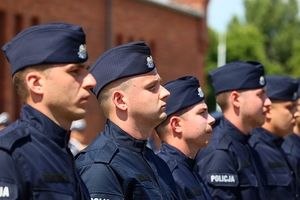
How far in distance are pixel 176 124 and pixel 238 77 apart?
1.50m

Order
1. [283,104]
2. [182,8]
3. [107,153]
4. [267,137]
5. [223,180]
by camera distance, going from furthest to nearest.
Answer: [182,8] < [283,104] < [267,137] < [223,180] < [107,153]

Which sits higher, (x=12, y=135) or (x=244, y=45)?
(x=12, y=135)

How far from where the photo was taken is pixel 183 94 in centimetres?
653

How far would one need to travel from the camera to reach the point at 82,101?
4.22 meters

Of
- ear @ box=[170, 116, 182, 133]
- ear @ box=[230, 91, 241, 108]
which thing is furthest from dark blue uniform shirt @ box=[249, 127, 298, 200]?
ear @ box=[170, 116, 182, 133]

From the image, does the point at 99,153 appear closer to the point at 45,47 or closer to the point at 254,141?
the point at 45,47

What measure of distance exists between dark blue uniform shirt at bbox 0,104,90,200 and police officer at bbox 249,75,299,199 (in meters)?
3.90

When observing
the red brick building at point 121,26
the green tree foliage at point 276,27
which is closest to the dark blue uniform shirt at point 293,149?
the red brick building at point 121,26

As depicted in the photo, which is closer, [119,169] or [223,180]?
[119,169]

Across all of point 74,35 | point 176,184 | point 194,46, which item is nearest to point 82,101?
point 74,35

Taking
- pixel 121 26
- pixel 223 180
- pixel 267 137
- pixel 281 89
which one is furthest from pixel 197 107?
pixel 121 26

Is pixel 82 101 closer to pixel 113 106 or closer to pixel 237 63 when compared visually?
pixel 113 106

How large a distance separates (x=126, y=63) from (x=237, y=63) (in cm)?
294

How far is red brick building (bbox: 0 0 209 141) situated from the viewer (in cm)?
2266
